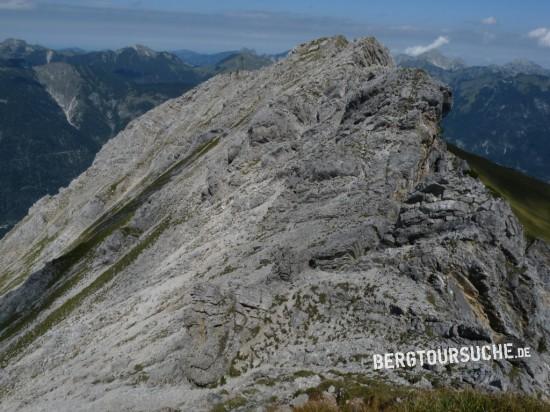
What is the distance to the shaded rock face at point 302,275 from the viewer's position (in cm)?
3403

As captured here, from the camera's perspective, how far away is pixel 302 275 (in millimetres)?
41312

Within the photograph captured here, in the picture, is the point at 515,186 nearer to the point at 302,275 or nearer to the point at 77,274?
the point at 77,274

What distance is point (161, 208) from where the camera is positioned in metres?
83.2

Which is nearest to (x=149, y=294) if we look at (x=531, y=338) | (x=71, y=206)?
(x=531, y=338)

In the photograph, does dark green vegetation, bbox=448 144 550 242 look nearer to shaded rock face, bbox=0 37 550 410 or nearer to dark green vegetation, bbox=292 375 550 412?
shaded rock face, bbox=0 37 550 410

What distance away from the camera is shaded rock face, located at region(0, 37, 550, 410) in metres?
34.0

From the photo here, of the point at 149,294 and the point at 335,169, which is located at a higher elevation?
the point at 335,169

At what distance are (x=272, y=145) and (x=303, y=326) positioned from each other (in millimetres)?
38194

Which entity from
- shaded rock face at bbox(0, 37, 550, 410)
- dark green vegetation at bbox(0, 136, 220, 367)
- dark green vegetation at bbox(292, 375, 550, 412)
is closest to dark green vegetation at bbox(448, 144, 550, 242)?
shaded rock face at bbox(0, 37, 550, 410)

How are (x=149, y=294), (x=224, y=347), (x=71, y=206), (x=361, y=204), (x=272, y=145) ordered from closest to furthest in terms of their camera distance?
(x=224, y=347) < (x=361, y=204) < (x=149, y=294) < (x=272, y=145) < (x=71, y=206)

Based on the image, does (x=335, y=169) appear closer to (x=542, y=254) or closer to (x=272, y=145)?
(x=272, y=145)

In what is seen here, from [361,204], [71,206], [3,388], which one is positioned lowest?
[71,206]

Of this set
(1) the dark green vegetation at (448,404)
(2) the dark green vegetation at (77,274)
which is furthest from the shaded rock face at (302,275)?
(1) the dark green vegetation at (448,404)

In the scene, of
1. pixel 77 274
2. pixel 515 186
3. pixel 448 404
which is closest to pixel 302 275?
pixel 448 404
